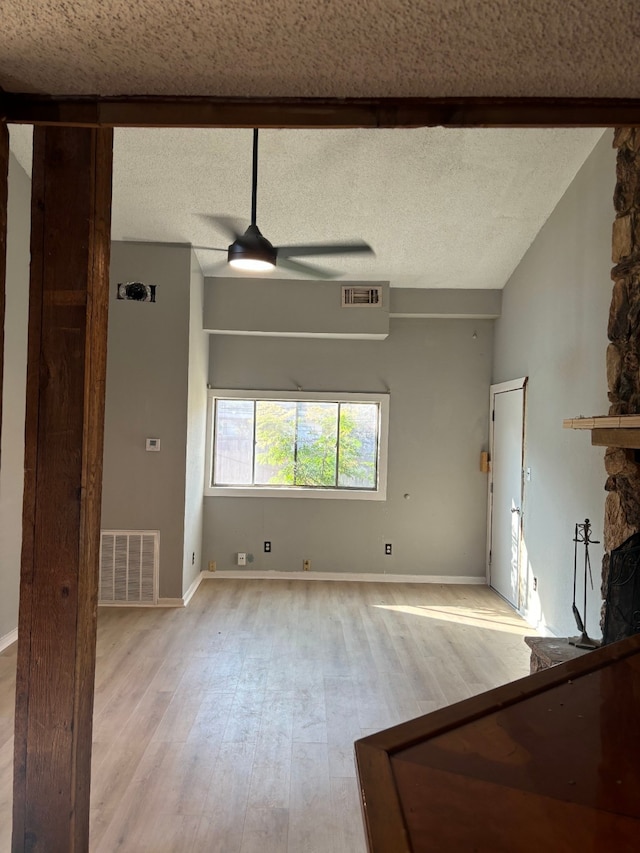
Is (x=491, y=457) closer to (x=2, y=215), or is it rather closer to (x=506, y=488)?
(x=506, y=488)

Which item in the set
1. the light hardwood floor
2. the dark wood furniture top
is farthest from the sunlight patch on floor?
the dark wood furniture top

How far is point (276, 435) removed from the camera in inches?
230

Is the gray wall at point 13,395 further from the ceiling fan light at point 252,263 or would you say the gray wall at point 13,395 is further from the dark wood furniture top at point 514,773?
the dark wood furniture top at point 514,773

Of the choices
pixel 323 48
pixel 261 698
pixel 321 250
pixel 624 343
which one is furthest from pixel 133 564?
pixel 323 48

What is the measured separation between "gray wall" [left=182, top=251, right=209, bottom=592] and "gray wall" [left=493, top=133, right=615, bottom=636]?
9.65 ft

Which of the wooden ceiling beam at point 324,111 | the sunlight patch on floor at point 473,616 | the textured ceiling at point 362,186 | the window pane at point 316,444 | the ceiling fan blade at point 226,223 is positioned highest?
the textured ceiling at point 362,186

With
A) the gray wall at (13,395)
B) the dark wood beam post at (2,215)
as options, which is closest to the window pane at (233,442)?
the gray wall at (13,395)

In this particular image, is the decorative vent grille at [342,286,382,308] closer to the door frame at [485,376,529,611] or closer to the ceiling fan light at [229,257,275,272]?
the door frame at [485,376,529,611]

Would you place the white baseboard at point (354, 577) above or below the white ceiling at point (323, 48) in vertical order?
below

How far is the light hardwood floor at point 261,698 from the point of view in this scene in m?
2.18

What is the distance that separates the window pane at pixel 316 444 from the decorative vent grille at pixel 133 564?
1687 mm

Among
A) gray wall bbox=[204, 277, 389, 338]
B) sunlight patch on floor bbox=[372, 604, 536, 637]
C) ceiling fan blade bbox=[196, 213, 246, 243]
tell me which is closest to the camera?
ceiling fan blade bbox=[196, 213, 246, 243]

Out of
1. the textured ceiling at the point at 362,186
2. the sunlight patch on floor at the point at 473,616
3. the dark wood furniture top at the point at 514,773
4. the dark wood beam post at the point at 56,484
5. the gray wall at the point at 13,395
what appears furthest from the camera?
the sunlight patch on floor at the point at 473,616

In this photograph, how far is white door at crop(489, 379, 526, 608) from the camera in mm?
4973
